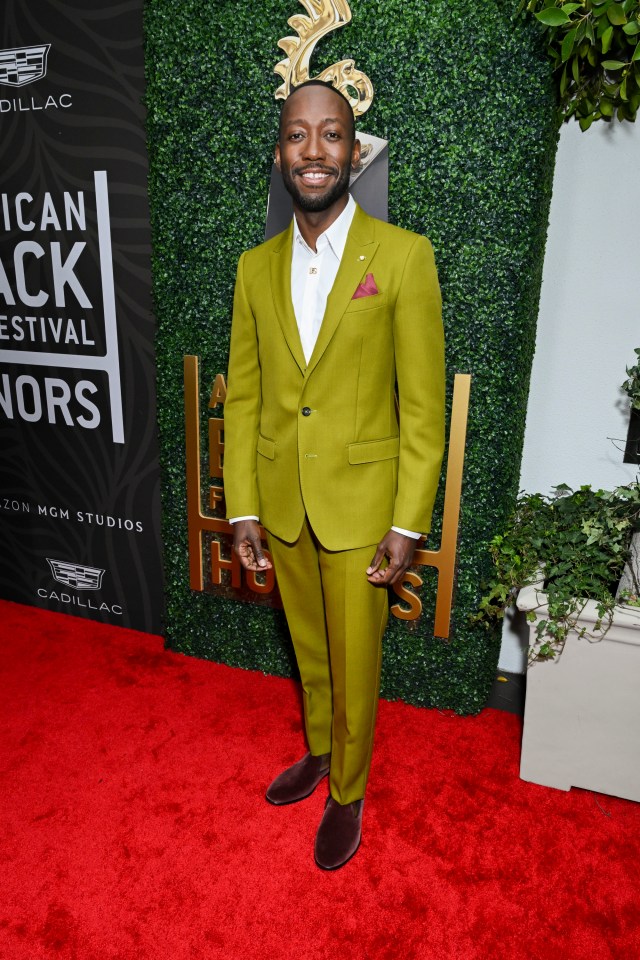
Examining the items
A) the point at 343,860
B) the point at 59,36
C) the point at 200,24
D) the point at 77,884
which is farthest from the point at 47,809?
the point at 59,36

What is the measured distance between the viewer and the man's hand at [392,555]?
1.68m

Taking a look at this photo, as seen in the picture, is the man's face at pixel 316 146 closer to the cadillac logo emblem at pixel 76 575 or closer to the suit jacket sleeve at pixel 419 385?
the suit jacket sleeve at pixel 419 385

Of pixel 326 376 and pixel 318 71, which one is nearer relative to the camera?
pixel 326 376

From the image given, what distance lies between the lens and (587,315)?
87.5 inches

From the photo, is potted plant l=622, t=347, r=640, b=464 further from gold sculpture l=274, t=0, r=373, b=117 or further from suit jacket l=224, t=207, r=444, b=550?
gold sculpture l=274, t=0, r=373, b=117

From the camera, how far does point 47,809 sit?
6.85ft

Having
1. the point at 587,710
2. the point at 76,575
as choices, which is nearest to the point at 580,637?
the point at 587,710

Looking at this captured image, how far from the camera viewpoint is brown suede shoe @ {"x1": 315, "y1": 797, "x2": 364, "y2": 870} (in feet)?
6.11

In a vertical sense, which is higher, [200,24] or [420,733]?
[200,24]

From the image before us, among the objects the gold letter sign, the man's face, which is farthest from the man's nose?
the gold letter sign

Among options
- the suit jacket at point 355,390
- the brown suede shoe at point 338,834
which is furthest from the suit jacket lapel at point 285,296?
the brown suede shoe at point 338,834

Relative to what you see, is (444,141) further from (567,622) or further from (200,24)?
(567,622)

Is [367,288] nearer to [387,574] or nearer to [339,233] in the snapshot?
[339,233]

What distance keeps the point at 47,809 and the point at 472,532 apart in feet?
5.22
